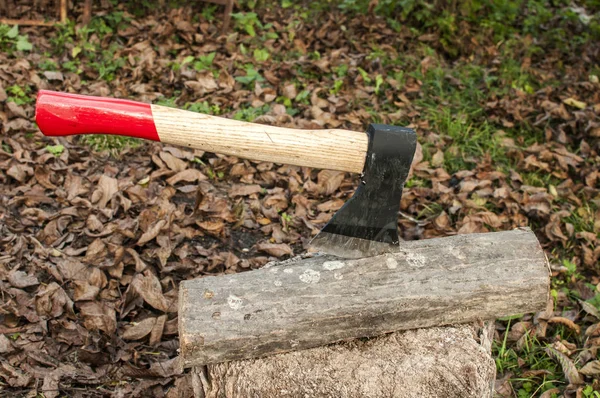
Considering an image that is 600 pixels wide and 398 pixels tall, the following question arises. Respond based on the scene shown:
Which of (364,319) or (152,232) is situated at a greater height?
(364,319)

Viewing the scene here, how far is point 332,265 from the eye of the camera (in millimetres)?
2438

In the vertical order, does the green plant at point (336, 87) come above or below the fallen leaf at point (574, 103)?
below

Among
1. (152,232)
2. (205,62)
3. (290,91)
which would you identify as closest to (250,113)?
(290,91)

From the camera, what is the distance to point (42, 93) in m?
2.19

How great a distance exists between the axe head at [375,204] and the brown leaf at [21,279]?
1.54 meters

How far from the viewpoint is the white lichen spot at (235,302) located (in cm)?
225

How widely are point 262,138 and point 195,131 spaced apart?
9.6 inches

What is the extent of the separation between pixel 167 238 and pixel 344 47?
318 centimetres

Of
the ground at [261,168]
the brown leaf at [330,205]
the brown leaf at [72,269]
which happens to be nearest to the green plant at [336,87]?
the ground at [261,168]

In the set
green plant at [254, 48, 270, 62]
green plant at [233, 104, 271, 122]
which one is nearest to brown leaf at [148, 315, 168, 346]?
green plant at [233, 104, 271, 122]

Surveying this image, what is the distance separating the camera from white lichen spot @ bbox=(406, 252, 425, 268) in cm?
244

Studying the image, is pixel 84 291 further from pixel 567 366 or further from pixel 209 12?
pixel 209 12

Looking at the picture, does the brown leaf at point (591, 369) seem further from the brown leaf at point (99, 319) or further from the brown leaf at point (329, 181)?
the brown leaf at point (99, 319)

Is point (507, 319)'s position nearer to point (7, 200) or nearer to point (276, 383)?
point (276, 383)
